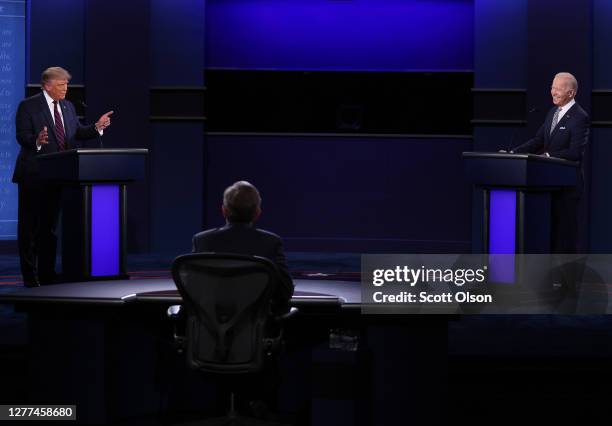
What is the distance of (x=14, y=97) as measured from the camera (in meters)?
9.53

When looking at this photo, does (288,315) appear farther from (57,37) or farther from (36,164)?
(57,37)

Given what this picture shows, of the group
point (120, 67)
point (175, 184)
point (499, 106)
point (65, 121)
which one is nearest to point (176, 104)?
point (120, 67)

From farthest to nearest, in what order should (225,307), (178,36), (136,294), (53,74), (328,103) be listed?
(328,103), (178,36), (53,74), (136,294), (225,307)

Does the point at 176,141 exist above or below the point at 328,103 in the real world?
below

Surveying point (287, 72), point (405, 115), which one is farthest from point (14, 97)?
point (405, 115)

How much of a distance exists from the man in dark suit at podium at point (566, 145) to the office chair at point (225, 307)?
3465 millimetres

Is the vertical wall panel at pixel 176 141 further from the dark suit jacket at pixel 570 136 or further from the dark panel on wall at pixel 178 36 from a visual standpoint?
the dark suit jacket at pixel 570 136

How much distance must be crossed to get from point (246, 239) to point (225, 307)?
324mm

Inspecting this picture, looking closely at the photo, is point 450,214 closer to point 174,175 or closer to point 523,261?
point 174,175

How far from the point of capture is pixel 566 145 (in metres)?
6.86

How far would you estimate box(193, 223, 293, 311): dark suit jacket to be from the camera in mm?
3949

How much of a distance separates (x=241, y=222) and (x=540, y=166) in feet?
9.83

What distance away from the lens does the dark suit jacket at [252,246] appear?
3949 mm

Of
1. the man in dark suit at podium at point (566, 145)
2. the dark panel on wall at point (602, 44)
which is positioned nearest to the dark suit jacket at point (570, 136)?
the man in dark suit at podium at point (566, 145)
